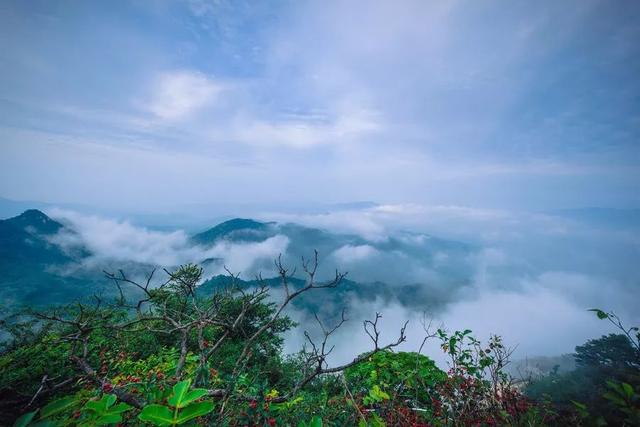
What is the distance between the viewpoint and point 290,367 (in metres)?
14.8

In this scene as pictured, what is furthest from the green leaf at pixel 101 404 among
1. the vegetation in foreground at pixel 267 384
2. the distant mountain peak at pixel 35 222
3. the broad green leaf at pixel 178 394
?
A: the distant mountain peak at pixel 35 222

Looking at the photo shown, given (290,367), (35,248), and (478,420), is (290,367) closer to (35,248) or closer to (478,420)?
(478,420)

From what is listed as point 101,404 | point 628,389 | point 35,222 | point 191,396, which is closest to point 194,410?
point 191,396

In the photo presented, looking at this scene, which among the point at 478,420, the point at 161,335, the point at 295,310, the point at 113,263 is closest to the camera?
the point at 478,420

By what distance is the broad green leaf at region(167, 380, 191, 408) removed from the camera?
1564 millimetres

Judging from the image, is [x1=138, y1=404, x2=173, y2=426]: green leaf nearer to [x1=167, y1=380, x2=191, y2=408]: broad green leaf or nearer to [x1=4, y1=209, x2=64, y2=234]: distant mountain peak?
[x1=167, y1=380, x2=191, y2=408]: broad green leaf

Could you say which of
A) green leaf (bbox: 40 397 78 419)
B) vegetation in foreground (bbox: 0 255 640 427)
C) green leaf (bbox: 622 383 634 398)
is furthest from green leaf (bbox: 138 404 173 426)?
green leaf (bbox: 622 383 634 398)

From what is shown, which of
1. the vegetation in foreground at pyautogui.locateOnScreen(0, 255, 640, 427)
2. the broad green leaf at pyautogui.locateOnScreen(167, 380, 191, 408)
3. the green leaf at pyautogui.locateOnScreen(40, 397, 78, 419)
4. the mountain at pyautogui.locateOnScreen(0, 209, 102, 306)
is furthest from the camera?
the mountain at pyautogui.locateOnScreen(0, 209, 102, 306)

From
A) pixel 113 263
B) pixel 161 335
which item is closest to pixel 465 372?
pixel 161 335

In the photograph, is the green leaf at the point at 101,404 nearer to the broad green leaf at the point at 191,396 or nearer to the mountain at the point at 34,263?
the broad green leaf at the point at 191,396

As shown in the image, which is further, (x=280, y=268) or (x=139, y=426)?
(x=280, y=268)

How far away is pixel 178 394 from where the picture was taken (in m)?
1.64

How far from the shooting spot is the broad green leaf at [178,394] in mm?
1564

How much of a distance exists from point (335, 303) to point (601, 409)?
17738 cm
